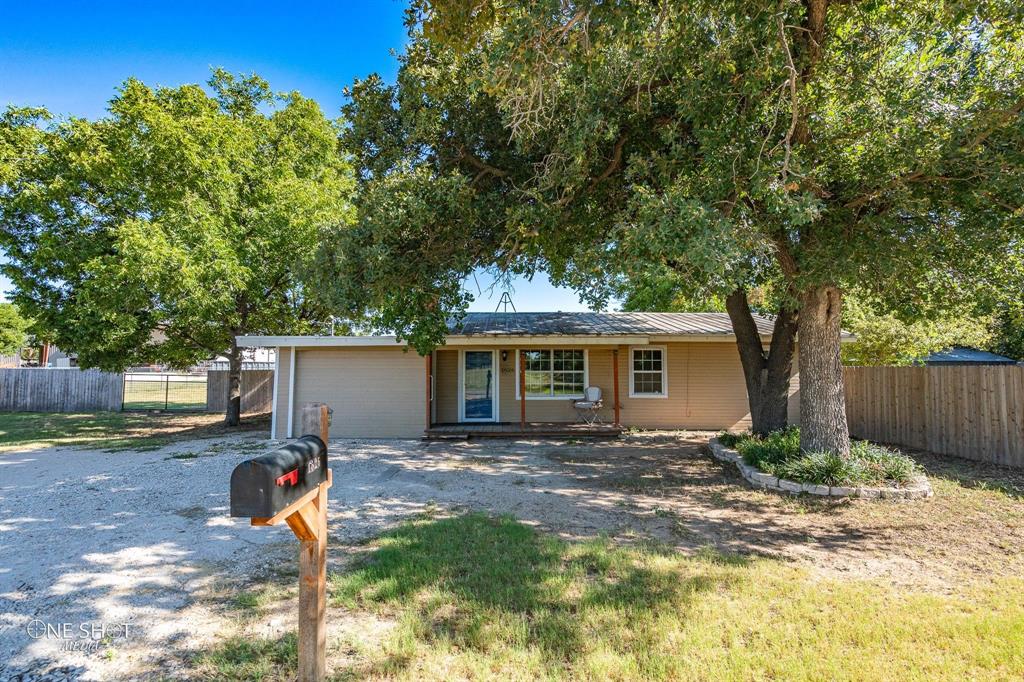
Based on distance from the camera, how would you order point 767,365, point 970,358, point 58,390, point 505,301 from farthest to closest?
1. point 970,358
2. point 58,390
3. point 767,365
4. point 505,301

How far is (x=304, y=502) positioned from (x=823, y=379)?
6.98m

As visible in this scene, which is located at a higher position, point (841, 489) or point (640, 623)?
point (841, 489)

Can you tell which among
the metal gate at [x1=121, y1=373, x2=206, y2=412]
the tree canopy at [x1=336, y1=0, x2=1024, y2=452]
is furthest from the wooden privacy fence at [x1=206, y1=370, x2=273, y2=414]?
the tree canopy at [x1=336, y1=0, x2=1024, y2=452]

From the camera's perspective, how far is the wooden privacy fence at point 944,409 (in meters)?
7.38

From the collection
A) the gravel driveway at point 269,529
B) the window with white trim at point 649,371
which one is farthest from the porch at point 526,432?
the gravel driveway at point 269,529

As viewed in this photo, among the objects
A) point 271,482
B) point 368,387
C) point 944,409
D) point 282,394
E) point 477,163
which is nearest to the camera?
point 271,482

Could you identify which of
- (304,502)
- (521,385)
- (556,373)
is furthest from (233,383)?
(304,502)

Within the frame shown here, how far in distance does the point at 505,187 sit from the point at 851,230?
4.62m

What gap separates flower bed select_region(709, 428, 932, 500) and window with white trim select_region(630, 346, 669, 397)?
5.01 meters

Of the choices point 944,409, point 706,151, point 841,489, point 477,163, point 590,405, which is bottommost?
point 841,489

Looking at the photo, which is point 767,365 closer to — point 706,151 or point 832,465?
point 832,465

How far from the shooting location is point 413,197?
6289mm

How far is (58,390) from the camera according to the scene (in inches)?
699

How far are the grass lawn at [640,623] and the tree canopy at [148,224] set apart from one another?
373 inches
